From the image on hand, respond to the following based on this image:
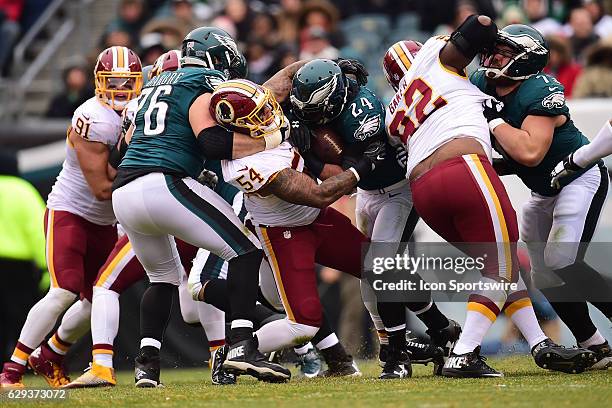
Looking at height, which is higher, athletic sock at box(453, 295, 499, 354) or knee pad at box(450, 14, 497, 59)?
knee pad at box(450, 14, 497, 59)

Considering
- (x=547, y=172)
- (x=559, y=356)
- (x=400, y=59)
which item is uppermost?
(x=400, y=59)

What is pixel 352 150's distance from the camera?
22.1ft

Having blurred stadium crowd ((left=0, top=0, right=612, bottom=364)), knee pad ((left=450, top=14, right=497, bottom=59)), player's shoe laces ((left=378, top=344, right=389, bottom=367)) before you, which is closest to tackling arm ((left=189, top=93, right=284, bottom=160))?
knee pad ((left=450, top=14, right=497, bottom=59))

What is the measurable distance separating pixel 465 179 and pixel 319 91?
3.14 feet

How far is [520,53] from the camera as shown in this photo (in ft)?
21.6

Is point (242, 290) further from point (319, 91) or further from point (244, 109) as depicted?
point (319, 91)

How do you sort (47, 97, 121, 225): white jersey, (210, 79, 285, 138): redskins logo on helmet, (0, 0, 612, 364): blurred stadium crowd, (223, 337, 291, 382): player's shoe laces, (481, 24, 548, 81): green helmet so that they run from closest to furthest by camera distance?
(210, 79, 285, 138): redskins logo on helmet
(223, 337, 291, 382): player's shoe laces
(481, 24, 548, 81): green helmet
(47, 97, 121, 225): white jersey
(0, 0, 612, 364): blurred stadium crowd

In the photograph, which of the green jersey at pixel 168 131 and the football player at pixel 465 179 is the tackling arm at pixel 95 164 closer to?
the green jersey at pixel 168 131

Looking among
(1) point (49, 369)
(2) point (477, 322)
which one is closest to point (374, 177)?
(2) point (477, 322)

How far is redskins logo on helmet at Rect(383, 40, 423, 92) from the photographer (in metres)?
6.94

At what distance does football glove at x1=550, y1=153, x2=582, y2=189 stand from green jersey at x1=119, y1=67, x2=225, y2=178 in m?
1.97

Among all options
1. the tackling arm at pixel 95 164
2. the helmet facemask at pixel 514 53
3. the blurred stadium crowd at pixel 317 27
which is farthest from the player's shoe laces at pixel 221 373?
the blurred stadium crowd at pixel 317 27

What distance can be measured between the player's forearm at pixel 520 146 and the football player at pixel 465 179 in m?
0.10

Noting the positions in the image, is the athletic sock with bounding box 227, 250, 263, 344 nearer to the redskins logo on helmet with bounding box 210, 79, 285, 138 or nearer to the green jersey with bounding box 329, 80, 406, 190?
the redskins logo on helmet with bounding box 210, 79, 285, 138
